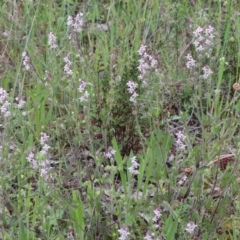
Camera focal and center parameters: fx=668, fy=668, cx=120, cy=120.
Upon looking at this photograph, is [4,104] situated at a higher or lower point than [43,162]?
higher

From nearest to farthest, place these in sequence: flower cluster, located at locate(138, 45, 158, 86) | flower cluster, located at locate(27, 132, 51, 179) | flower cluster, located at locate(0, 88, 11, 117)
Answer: flower cluster, located at locate(27, 132, 51, 179)
flower cluster, located at locate(0, 88, 11, 117)
flower cluster, located at locate(138, 45, 158, 86)

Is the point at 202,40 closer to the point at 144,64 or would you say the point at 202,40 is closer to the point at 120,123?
the point at 144,64

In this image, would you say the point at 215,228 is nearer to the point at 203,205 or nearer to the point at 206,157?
the point at 203,205

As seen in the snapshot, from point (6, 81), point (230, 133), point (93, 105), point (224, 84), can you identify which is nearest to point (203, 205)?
point (230, 133)

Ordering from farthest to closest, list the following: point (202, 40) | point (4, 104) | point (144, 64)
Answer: point (202, 40) → point (144, 64) → point (4, 104)

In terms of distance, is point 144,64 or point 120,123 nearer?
point 144,64

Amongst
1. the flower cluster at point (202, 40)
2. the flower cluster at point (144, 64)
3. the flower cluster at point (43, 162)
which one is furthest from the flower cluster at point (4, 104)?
the flower cluster at point (202, 40)

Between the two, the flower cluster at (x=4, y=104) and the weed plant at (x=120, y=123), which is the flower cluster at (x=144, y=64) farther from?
the flower cluster at (x=4, y=104)

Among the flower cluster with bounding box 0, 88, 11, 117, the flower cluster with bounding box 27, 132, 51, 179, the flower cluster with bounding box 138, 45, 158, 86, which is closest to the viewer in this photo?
the flower cluster with bounding box 27, 132, 51, 179

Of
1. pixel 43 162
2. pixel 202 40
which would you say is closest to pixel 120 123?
pixel 202 40

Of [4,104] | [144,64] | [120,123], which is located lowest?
[120,123]

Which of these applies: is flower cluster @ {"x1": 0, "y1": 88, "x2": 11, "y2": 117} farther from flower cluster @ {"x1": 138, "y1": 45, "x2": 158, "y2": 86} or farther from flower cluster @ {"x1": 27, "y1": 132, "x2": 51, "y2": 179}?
flower cluster @ {"x1": 138, "y1": 45, "x2": 158, "y2": 86}

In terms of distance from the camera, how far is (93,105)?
2.84 m

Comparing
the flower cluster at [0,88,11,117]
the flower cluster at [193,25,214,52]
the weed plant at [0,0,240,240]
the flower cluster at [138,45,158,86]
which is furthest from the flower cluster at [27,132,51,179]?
the flower cluster at [193,25,214,52]
